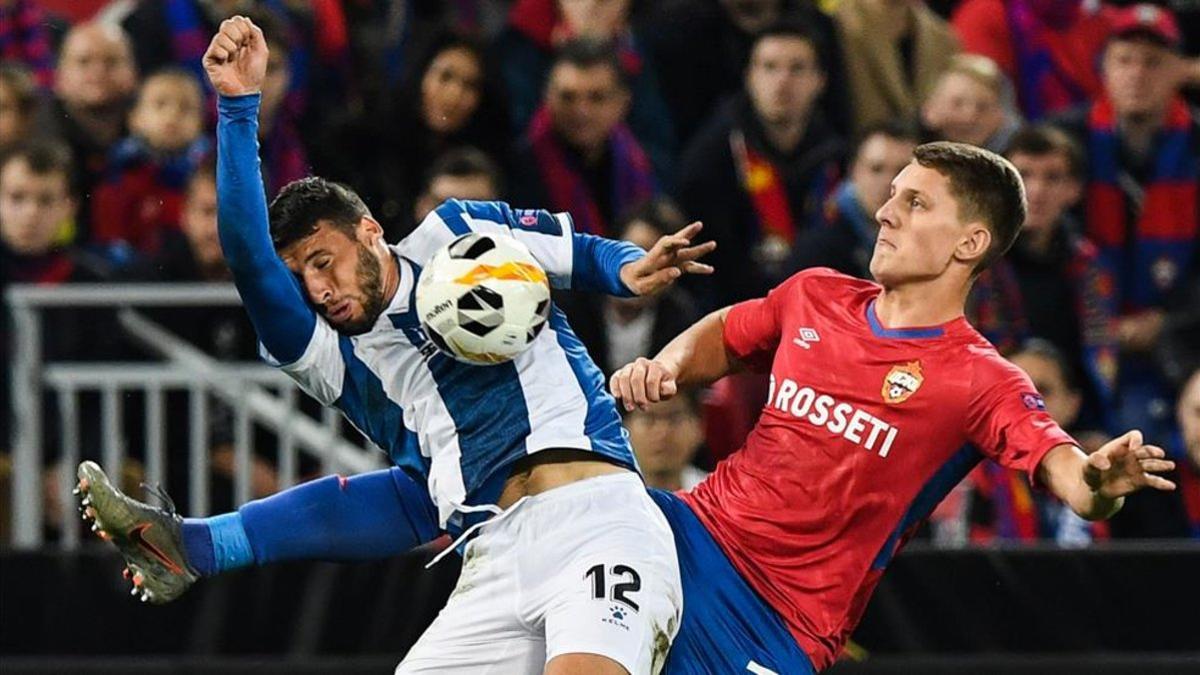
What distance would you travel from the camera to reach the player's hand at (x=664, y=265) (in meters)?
6.02

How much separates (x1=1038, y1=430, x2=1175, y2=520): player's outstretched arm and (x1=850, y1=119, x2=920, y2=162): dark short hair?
11.4ft

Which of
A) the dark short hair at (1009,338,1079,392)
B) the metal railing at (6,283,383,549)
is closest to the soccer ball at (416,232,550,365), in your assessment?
the metal railing at (6,283,383,549)

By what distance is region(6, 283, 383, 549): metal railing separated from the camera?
865 centimetres

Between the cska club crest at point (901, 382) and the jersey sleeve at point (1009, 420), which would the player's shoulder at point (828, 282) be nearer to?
the cska club crest at point (901, 382)

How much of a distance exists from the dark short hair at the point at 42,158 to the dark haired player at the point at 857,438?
357cm

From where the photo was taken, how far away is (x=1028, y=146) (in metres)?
9.13

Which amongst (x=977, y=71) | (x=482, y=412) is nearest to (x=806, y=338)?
(x=482, y=412)

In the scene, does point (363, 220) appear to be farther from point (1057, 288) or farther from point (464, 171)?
point (1057, 288)

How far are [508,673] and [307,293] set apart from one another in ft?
3.50

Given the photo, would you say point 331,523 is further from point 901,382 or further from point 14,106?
point 14,106

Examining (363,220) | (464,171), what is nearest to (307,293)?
(363,220)

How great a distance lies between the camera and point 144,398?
28.6 ft

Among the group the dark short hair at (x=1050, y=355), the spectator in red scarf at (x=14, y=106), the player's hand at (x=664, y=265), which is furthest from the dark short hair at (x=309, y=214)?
the spectator in red scarf at (x=14, y=106)

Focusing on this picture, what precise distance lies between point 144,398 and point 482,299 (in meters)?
3.24
